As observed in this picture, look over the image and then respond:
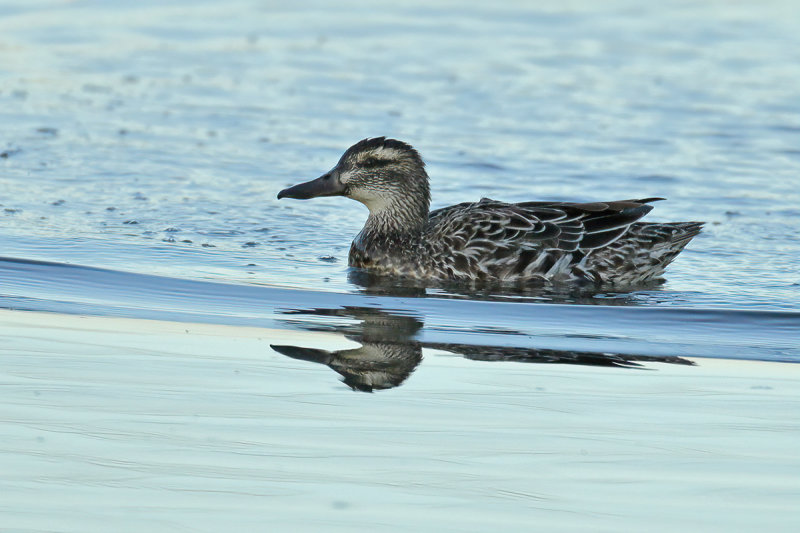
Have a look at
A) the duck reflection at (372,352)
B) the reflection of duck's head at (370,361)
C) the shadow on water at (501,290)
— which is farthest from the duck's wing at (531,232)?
the reflection of duck's head at (370,361)

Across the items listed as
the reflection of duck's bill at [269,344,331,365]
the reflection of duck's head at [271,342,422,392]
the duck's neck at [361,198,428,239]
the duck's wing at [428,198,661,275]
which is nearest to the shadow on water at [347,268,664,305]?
the duck's wing at [428,198,661,275]

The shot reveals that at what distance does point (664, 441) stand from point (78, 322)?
360cm

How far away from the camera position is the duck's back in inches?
387

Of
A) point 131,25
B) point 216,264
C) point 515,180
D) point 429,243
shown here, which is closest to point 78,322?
point 216,264

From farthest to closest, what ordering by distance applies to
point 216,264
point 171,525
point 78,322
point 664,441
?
point 216,264
point 78,322
point 664,441
point 171,525

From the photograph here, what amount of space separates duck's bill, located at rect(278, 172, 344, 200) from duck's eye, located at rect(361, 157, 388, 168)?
245 millimetres

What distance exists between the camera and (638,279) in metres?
10.1

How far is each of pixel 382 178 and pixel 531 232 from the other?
129cm

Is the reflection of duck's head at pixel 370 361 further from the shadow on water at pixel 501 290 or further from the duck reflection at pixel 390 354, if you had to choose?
the shadow on water at pixel 501 290

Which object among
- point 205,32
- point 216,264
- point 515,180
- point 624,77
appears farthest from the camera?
point 205,32

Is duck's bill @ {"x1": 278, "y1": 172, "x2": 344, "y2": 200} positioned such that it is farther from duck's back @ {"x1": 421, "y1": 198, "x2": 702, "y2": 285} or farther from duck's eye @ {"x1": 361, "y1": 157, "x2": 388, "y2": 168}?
duck's back @ {"x1": 421, "y1": 198, "x2": 702, "y2": 285}

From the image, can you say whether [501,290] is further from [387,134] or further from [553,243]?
[387,134]

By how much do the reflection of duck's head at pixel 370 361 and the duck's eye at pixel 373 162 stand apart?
2.91 meters

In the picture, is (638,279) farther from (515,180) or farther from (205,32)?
(205,32)
